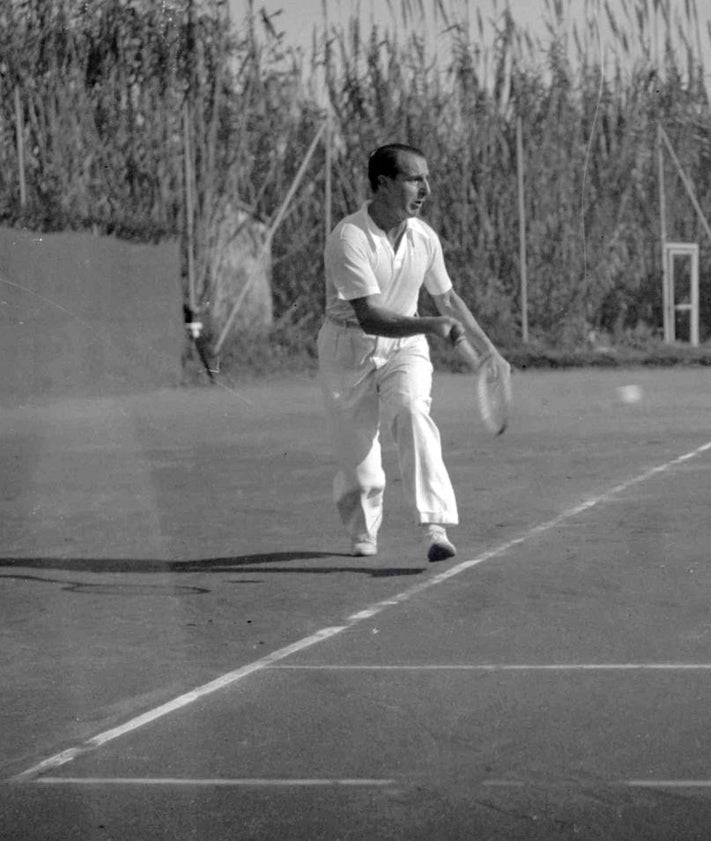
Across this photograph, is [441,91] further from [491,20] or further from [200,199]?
[200,199]

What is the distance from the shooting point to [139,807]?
5156mm

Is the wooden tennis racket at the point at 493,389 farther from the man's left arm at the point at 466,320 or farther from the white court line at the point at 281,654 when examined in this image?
the white court line at the point at 281,654

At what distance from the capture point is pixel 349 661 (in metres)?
7.08

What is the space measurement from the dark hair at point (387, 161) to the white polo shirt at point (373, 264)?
0.17 meters

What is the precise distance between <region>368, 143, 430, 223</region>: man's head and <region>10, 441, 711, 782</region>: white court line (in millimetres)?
1587

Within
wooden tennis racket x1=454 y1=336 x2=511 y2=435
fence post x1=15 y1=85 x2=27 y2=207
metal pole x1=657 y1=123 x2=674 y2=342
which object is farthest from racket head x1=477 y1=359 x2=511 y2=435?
metal pole x1=657 y1=123 x2=674 y2=342

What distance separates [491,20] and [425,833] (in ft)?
92.8

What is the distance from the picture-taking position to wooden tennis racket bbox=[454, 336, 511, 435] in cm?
948

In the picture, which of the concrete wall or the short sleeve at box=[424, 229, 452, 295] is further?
the concrete wall

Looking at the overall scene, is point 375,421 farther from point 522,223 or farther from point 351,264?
point 522,223

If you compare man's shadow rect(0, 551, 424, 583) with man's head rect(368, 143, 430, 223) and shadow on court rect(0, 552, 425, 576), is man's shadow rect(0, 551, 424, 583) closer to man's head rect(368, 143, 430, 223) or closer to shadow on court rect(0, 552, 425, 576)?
shadow on court rect(0, 552, 425, 576)

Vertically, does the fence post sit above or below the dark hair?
above

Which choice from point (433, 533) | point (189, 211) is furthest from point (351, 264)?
point (189, 211)

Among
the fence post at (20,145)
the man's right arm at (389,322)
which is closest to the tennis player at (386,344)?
the man's right arm at (389,322)
